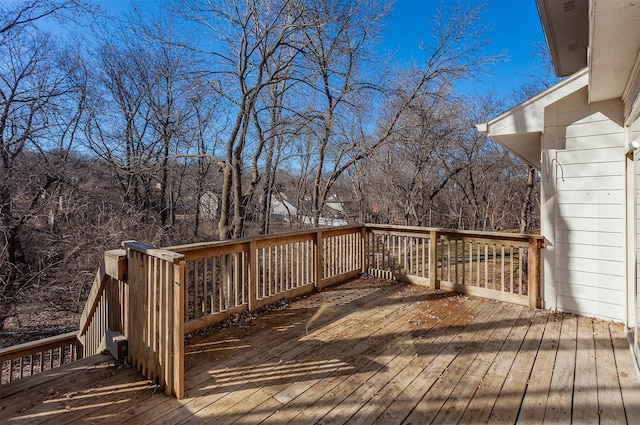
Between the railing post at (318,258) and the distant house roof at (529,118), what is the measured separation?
2.66 meters

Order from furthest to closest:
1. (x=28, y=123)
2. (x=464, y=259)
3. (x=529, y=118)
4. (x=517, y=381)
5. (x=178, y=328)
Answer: (x=28, y=123)
(x=464, y=259)
(x=529, y=118)
(x=517, y=381)
(x=178, y=328)

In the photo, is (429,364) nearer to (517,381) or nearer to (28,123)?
(517,381)

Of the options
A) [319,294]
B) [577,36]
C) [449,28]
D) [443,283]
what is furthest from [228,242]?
[449,28]

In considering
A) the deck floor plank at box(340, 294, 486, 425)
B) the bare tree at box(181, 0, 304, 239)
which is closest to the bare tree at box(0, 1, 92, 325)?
the bare tree at box(181, 0, 304, 239)

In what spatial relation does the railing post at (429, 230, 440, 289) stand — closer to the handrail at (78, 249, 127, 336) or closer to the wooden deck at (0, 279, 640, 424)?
the wooden deck at (0, 279, 640, 424)

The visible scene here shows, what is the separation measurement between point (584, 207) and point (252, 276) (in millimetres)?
3887

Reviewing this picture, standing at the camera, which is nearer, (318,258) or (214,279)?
(214,279)

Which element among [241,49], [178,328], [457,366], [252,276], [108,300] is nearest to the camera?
[178,328]

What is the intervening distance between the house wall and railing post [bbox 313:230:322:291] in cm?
285

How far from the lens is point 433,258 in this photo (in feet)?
15.6

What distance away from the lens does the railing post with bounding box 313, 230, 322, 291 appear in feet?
15.5

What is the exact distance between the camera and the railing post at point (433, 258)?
4711 millimetres

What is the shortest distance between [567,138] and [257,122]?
5.85m

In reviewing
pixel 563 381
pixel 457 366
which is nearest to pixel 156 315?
pixel 457 366
